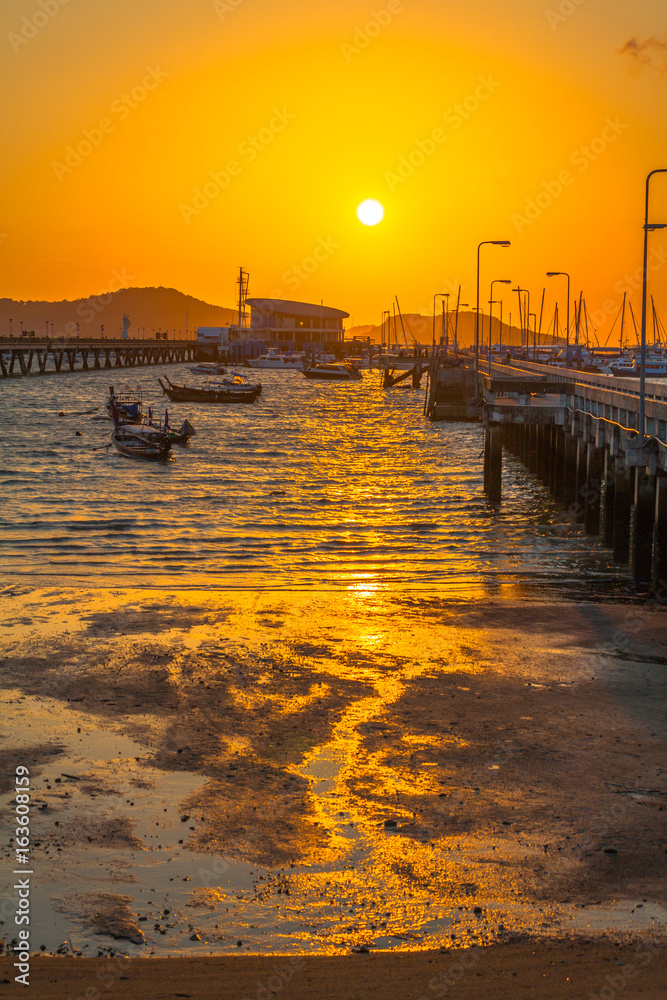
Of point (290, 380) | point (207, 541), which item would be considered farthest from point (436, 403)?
point (290, 380)

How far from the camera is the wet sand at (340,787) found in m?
8.80

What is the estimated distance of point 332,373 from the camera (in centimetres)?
17662

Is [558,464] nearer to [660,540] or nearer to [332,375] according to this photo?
[660,540]

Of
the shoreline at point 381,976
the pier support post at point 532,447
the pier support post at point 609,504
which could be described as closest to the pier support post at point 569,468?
the pier support post at point 609,504

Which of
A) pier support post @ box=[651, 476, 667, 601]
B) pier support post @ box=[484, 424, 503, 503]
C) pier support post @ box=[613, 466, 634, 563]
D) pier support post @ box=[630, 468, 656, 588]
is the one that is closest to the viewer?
pier support post @ box=[651, 476, 667, 601]

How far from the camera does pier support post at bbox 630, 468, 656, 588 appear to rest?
78.5ft

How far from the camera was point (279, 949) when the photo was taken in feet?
27.7

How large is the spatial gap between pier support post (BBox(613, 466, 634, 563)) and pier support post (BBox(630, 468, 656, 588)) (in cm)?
253

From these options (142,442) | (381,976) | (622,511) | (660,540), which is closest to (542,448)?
(622,511)

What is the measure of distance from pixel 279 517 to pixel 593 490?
1103 cm

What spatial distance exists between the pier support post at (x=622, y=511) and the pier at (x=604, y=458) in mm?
28

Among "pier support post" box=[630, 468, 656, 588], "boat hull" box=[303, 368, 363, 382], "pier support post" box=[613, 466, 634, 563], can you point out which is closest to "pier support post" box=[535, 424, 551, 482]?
"pier support post" box=[613, 466, 634, 563]

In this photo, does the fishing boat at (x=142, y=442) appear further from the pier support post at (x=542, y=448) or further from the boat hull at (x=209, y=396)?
the boat hull at (x=209, y=396)

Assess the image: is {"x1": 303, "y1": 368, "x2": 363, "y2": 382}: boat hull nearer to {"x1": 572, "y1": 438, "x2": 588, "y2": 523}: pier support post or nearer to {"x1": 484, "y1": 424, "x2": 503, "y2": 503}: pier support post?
{"x1": 484, "y1": 424, "x2": 503, "y2": 503}: pier support post
